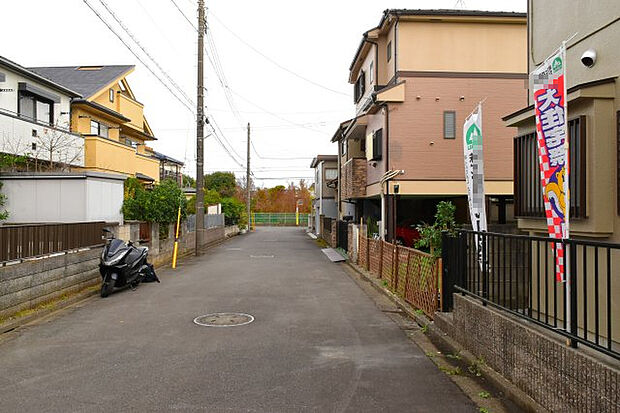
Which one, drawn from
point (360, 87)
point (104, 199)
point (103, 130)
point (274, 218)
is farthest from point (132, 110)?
point (274, 218)

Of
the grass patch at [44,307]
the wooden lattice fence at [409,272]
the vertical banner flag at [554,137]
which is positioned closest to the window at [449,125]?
the wooden lattice fence at [409,272]

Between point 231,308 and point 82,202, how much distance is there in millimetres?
4909

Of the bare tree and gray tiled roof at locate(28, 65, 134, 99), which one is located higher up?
gray tiled roof at locate(28, 65, 134, 99)

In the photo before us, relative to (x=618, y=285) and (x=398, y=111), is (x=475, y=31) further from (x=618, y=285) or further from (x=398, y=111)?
(x=618, y=285)

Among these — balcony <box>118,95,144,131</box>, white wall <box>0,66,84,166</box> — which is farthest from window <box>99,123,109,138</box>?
white wall <box>0,66,84,166</box>

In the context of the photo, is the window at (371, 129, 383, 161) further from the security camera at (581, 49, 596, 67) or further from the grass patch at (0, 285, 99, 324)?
the security camera at (581, 49, 596, 67)

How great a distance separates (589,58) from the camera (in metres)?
6.41

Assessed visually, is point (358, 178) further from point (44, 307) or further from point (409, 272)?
point (44, 307)

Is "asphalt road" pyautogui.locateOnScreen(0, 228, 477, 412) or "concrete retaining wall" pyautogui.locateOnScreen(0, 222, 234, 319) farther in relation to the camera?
"concrete retaining wall" pyautogui.locateOnScreen(0, 222, 234, 319)

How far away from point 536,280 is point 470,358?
133 cm

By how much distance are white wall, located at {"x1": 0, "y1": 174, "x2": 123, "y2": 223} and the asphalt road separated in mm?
2690

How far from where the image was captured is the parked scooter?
35.1 feet

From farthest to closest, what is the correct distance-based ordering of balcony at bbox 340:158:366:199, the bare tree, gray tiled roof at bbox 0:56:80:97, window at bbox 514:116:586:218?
balcony at bbox 340:158:366:199 → the bare tree → gray tiled roof at bbox 0:56:80:97 → window at bbox 514:116:586:218

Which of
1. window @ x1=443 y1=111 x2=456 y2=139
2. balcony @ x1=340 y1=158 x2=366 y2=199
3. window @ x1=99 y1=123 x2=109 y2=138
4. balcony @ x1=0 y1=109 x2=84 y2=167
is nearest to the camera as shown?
balcony @ x1=0 y1=109 x2=84 y2=167
